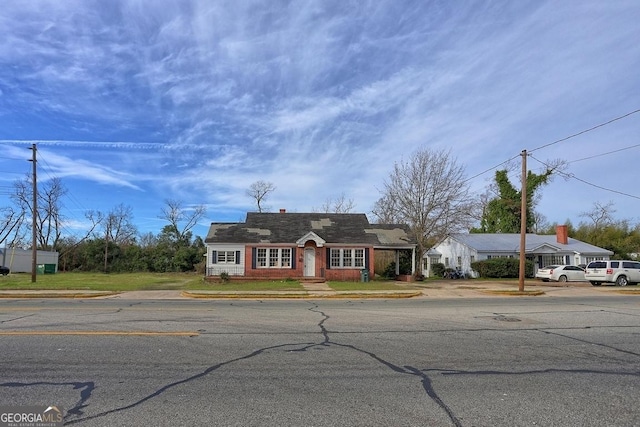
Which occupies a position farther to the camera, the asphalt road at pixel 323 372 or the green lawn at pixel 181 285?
the green lawn at pixel 181 285

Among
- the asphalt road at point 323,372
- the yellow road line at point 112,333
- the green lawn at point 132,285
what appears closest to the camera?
the asphalt road at point 323,372

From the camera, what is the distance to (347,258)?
106 ft

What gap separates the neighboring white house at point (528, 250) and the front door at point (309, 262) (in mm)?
16453

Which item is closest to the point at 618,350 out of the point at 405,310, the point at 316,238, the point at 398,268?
the point at 405,310

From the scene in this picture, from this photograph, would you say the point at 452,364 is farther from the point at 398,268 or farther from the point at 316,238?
the point at 398,268

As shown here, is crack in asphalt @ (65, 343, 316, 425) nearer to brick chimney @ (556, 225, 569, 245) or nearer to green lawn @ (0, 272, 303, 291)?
green lawn @ (0, 272, 303, 291)

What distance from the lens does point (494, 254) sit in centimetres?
4253

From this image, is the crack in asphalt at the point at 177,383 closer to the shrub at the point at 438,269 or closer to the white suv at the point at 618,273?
the white suv at the point at 618,273

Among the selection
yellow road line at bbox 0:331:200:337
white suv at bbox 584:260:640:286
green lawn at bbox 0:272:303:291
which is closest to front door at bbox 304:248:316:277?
green lawn at bbox 0:272:303:291

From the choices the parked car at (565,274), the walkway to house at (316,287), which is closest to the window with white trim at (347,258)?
the walkway to house at (316,287)

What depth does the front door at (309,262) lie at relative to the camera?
105 ft

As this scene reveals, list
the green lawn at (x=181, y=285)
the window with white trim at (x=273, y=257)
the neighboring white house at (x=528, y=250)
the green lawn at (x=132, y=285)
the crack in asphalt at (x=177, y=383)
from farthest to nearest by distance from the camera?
the neighboring white house at (x=528, y=250)
the window with white trim at (x=273, y=257)
the green lawn at (x=132, y=285)
the green lawn at (x=181, y=285)
the crack in asphalt at (x=177, y=383)

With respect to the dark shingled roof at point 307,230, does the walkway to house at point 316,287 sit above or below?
below

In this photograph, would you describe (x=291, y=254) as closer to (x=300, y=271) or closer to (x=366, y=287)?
(x=300, y=271)
